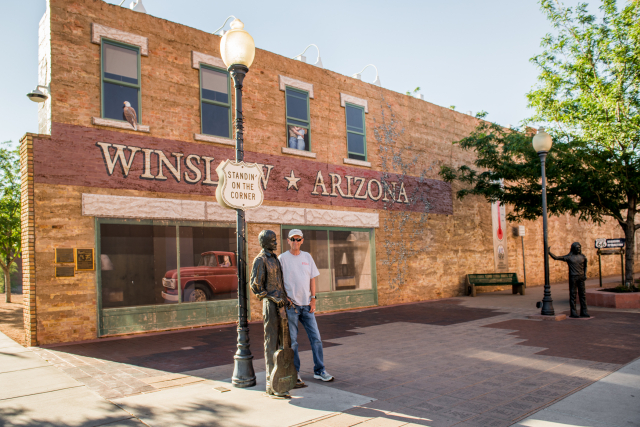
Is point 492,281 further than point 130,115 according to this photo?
Yes

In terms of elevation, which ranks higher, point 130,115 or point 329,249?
point 130,115

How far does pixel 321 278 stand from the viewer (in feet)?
46.0

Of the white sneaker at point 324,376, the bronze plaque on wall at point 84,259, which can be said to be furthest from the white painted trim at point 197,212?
the white sneaker at point 324,376

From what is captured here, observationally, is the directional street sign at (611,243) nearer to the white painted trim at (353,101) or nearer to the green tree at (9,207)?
the white painted trim at (353,101)

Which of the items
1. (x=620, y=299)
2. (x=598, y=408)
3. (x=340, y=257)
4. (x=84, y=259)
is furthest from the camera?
(x=340, y=257)

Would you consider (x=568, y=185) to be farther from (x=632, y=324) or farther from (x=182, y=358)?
(x=182, y=358)

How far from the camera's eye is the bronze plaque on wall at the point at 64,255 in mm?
9406

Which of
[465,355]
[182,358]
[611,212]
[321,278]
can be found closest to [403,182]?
[321,278]

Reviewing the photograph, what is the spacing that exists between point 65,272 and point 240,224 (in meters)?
5.35

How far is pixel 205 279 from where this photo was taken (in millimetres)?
11547

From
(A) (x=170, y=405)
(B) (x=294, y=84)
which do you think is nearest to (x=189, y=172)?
(B) (x=294, y=84)

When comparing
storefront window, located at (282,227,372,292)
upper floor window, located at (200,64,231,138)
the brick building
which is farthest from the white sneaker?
upper floor window, located at (200,64,231,138)

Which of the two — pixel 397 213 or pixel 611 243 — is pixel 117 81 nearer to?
pixel 397 213

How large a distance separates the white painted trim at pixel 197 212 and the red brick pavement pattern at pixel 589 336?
564cm
